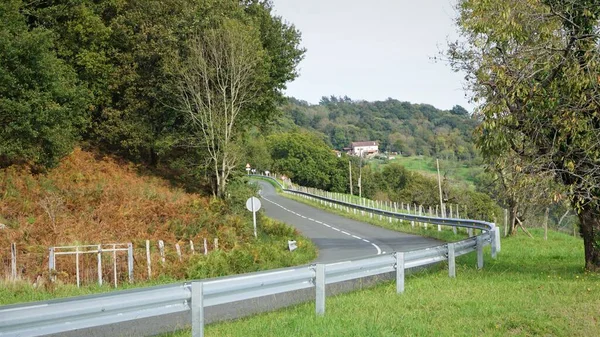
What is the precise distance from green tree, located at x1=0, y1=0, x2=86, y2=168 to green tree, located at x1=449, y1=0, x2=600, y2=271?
739 inches

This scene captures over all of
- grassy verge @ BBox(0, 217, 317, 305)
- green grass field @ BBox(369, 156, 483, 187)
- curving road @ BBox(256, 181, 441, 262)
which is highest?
grassy verge @ BBox(0, 217, 317, 305)

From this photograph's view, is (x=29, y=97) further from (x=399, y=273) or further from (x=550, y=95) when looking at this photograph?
(x=550, y=95)

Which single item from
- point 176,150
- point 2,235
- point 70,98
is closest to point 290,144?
point 176,150

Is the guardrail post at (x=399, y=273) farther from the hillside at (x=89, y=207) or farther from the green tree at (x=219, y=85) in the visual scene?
the green tree at (x=219, y=85)

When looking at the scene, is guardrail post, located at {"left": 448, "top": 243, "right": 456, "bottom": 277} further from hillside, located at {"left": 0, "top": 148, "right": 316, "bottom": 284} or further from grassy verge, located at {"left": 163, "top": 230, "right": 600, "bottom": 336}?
hillside, located at {"left": 0, "top": 148, "right": 316, "bottom": 284}

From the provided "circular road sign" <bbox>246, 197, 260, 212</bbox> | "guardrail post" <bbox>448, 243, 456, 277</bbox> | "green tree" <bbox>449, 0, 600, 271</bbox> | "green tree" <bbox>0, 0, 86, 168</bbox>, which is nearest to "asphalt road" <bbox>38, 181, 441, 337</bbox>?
"guardrail post" <bbox>448, 243, 456, 277</bbox>

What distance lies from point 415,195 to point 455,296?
8282 centimetres

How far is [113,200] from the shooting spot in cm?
2672

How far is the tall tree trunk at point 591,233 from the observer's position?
13.2 meters

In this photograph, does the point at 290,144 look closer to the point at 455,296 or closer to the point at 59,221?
the point at 59,221

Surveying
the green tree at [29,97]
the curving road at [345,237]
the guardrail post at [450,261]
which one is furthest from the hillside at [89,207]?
the guardrail post at [450,261]

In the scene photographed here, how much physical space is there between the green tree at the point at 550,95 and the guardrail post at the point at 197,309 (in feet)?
24.6

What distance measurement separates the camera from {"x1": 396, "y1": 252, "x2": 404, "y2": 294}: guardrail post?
10961 millimetres

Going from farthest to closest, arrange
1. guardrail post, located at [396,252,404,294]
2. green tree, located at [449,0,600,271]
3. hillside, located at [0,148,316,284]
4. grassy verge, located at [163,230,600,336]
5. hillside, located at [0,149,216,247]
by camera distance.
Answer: hillside, located at [0,149,216,247]
hillside, located at [0,148,316,284]
green tree, located at [449,0,600,271]
guardrail post, located at [396,252,404,294]
grassy verge, located at [163,230,600,336]
